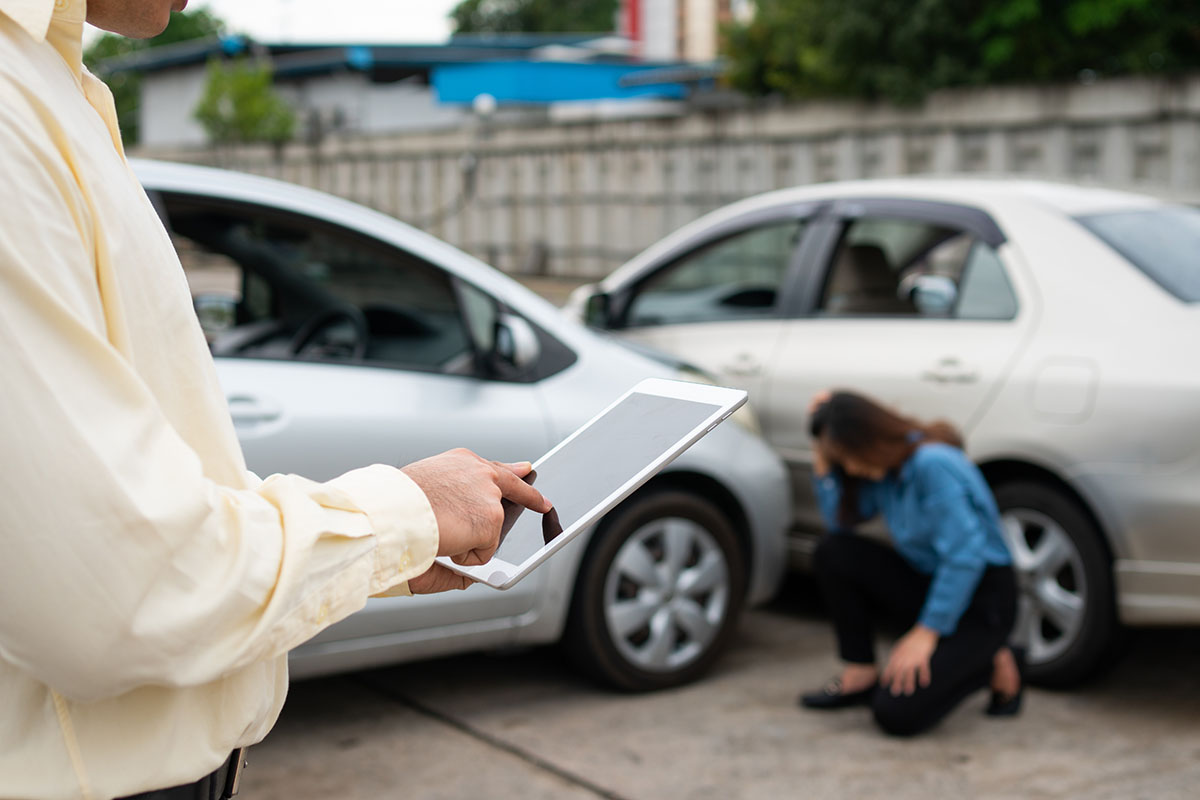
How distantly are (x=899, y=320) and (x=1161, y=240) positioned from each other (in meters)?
0.91

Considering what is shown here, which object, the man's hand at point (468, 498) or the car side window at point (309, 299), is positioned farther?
the car side window at point (309, 299)

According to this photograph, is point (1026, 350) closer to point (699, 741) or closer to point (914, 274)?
point (914, 274)

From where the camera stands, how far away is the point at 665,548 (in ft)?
13.8

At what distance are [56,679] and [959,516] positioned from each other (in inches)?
130

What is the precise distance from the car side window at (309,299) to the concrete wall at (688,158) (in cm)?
599

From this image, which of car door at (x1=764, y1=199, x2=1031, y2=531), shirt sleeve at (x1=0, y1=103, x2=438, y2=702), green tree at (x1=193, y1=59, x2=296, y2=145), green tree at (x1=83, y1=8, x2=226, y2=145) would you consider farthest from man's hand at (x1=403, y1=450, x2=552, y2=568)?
green tree at (x1=83, y1=8, x2=226, y2=145)

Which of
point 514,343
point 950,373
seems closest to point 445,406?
point 514,343

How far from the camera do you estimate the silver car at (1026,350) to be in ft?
13.0

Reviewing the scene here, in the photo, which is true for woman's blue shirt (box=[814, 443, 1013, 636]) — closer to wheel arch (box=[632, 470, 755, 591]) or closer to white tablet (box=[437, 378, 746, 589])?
wheel arch (box=[632, 470, 755, 591])

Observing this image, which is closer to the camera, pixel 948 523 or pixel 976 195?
pixel 948 523

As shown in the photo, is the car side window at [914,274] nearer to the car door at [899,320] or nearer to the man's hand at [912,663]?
the car door at [899,320]

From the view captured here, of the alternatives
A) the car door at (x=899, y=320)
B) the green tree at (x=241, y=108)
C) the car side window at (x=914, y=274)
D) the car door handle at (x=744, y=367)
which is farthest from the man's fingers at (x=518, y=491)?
the green tree at (x=241, y=108)

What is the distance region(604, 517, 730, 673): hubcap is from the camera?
411 cm

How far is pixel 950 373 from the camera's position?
448 centimetres
